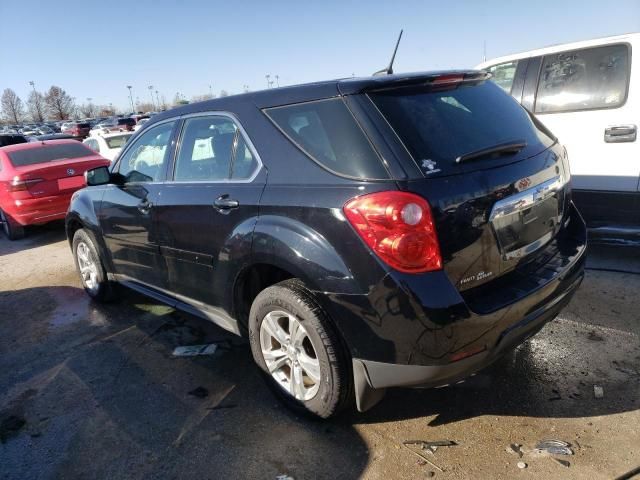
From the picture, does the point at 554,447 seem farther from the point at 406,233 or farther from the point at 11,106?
the point at 11,106

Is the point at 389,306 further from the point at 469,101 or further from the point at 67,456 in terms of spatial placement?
the point at 67,456

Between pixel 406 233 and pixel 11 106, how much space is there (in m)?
105

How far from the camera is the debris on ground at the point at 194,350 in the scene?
3772mm

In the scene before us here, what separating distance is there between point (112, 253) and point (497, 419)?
3.33m

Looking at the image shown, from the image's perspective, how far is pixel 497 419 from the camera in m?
2.73

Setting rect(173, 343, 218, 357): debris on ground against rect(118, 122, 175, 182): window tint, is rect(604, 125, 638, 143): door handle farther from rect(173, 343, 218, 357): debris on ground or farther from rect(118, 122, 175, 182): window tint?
rect(173, 343, 218, 357): debris on ground

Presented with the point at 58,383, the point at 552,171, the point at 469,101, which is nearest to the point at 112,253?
the point at 58,383

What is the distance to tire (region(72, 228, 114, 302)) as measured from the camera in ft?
15.5

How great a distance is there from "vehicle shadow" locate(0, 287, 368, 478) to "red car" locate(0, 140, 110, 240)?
363cm

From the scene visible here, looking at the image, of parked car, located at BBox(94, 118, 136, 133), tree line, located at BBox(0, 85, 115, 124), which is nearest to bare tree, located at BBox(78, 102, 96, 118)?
tree line, located at BBox(0, 85, 115, 124)

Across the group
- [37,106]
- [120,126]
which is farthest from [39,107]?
[120,126]

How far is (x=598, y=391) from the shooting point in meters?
2.89

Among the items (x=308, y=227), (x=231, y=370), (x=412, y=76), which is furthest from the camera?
(x=231, y=370)

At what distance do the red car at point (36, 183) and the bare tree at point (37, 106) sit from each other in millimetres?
93722
